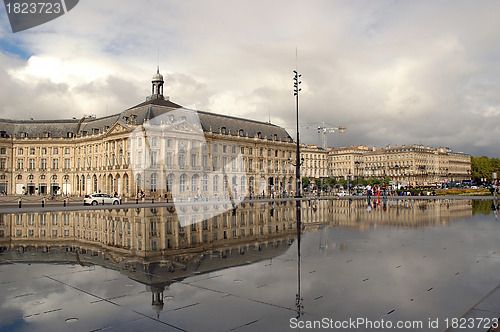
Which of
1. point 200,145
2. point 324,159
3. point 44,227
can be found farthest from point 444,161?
point 44,227

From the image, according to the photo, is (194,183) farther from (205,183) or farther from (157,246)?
(157,246)

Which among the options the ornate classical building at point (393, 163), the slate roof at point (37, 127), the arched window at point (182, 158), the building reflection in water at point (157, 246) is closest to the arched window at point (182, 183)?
the arched window at point (182, 158)

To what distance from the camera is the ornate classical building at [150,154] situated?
6894 centimetres

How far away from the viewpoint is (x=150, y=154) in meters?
67.9

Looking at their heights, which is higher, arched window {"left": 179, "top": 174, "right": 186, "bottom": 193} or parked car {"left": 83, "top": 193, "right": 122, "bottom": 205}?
arched window {"left": 179, "top": 174, "right": 186, "bottom": 193}

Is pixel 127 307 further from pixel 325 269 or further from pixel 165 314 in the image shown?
pixel 325 269

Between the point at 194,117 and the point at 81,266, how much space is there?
6880 cm

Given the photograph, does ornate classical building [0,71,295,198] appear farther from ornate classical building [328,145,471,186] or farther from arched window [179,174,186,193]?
ornate classical building [328,145,471,186]

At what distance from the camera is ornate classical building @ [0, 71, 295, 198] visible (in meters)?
68.9

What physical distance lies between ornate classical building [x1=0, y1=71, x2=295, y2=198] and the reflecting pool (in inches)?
2135

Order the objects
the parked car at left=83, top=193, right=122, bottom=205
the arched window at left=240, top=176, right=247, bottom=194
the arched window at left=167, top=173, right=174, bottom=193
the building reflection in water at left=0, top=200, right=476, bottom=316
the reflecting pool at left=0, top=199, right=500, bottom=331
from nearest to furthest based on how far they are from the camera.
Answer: the reflecting pool at left=0, top=199, right=500, bottom=331
the building reflection in water at left=0, top=200, right=476, bottom=316
the parked car at left=83, top=193, right=122, bottom=205
the arched window at left=167, top=173, right=174, bottom=193
the arched window at left=240, top=176, right=247, bottom=194

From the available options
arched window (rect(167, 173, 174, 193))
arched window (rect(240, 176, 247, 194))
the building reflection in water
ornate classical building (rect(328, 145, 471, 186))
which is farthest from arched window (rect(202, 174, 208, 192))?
ornate classical building (rect(328, 145, 471, 186))

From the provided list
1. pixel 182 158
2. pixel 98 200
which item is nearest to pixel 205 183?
pixel 182 158

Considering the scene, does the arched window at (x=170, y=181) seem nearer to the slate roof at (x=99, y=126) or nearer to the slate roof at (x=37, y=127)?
the slate roof at (x=99, y=126)
